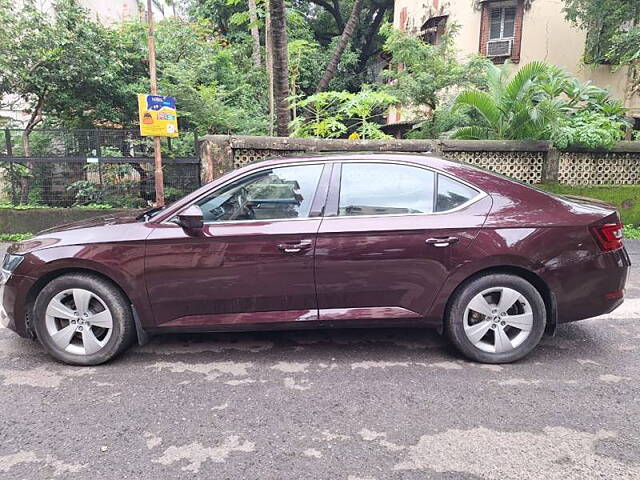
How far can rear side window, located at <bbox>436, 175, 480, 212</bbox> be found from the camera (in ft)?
11.0

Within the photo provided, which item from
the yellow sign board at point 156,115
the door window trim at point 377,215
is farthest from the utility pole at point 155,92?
the door window trim at point 377,215

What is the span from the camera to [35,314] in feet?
10.7

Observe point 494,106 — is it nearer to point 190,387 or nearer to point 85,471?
point 190,387

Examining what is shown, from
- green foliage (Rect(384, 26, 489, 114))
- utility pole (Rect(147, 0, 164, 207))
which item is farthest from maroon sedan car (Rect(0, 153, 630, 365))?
green foliage (Rect(384, 26, 489, 114))

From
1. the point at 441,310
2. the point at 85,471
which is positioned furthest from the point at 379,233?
the point at 85,471

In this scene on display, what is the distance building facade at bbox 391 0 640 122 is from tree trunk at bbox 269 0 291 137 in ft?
27.0

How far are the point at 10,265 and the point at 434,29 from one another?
Result: 14982 mm

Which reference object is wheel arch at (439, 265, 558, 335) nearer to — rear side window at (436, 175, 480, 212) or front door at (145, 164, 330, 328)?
rear side window at (436, 175, 480, 212)

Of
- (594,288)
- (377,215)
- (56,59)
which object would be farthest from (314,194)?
(56,59)

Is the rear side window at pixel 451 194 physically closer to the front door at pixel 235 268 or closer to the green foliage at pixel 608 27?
the front door at pixel 235 268

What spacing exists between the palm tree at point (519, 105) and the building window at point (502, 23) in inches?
267

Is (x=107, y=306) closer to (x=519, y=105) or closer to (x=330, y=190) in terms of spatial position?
(x=330, y=190)

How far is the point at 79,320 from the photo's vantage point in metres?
3.28

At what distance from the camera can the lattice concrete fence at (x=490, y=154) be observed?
7.43 meters
